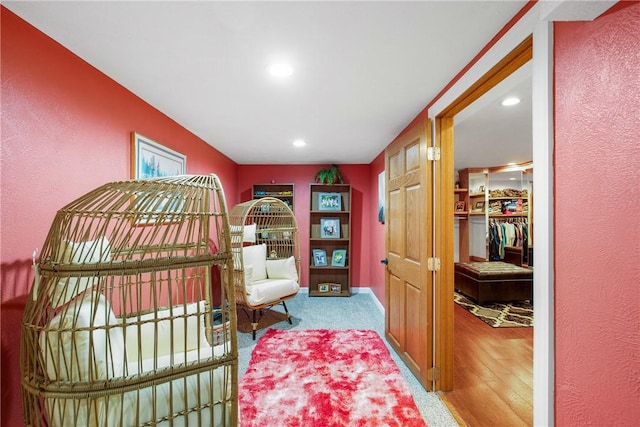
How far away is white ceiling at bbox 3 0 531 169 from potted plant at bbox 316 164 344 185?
1.89 metres

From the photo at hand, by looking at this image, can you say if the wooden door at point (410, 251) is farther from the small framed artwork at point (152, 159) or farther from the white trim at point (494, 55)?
the small framed artwork at point (152, 159)

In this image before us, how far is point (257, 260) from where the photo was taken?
11.7 feet

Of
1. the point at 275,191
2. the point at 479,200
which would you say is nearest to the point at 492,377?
the point at 275,191

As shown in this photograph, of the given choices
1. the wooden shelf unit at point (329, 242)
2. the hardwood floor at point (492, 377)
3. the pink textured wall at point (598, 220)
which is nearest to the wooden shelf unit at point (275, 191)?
the wooden shelf unit at point (329, 242)

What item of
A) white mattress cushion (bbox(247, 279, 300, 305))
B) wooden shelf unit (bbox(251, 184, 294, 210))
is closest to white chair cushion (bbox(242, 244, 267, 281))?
white mattress cushion (bbox(247, 279, 300, 305))

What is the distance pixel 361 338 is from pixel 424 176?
1870mm

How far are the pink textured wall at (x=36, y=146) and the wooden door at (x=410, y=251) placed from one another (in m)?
2.22

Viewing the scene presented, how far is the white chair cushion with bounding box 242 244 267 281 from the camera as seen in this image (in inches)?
137

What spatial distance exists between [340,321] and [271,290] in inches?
39.5

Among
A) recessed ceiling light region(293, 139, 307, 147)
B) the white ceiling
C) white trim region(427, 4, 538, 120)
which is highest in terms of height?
recessed ceiling light region(293, 139, 307, 147)

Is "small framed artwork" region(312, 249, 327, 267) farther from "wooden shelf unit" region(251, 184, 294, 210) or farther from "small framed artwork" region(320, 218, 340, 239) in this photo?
"wooden shelf unit" region(251, 184, 294, 210)

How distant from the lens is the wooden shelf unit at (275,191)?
15.2 feet

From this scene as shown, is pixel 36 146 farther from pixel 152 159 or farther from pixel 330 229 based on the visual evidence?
pixel 330 229

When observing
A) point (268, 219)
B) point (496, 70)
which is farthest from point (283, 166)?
point (496, 70)
